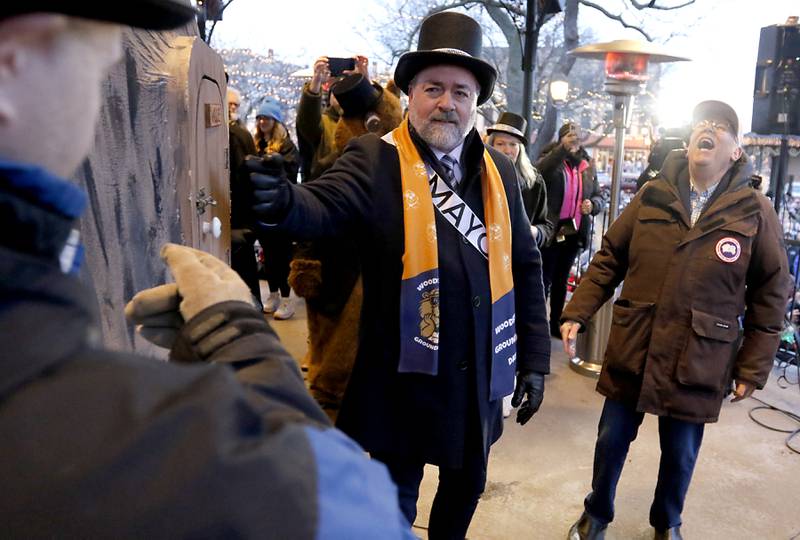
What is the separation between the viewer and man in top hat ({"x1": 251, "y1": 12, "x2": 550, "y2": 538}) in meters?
2.14

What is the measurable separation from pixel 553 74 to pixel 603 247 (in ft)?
37.9

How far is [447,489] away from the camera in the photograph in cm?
243

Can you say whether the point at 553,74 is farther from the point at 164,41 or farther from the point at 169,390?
the point at 169,390

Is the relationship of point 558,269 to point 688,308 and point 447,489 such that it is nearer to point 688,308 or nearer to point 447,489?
point 688,308

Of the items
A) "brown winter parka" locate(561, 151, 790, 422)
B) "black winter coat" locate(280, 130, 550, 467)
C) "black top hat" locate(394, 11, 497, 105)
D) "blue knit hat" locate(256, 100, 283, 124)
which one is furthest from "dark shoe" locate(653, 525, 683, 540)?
"blue knit hat" locate(256, 100, 283, 124)

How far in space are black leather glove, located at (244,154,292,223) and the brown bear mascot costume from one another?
25.6 inches

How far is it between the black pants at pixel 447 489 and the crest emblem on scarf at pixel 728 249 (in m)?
1.23

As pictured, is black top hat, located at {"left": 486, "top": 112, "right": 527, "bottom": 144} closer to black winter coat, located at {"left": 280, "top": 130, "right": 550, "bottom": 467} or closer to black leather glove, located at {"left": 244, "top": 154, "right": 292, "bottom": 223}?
black winter coat, located at {"left": 280, "top": 130, "right": 550, "bottom": 467}

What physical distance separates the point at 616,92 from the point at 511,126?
788mm

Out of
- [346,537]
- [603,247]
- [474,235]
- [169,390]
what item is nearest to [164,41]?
[474,235]

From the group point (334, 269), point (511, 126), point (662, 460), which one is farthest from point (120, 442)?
point (511, 126)

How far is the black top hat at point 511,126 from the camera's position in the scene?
15.8 feet

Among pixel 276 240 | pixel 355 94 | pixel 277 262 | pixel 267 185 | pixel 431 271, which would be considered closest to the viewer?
pixel 267 185

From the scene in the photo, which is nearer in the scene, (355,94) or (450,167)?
(450,167)
